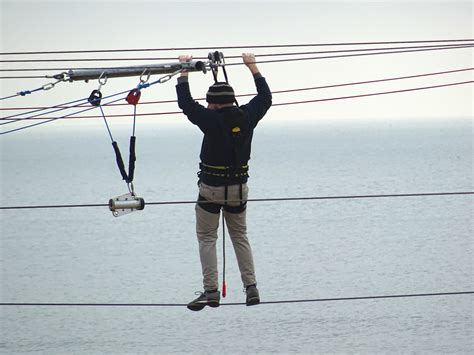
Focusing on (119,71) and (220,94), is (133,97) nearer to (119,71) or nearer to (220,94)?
(119,71)

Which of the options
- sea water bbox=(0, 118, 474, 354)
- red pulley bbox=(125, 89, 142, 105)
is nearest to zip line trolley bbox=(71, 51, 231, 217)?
red pulley bbox=(125, 89, 142, 105)

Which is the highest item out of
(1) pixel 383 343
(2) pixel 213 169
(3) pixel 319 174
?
(3) pixel 319 174

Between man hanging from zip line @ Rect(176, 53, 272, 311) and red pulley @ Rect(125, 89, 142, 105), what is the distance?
0.59 meters

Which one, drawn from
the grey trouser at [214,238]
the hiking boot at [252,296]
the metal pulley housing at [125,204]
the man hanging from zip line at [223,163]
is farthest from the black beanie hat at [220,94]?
the hiking boot at [252,296]

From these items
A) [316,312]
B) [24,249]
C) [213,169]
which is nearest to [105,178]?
[24,249]

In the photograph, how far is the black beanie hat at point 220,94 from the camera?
37.3ft

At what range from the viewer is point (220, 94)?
11.4 metres

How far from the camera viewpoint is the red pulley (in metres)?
11.6

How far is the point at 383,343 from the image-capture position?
51.5 m

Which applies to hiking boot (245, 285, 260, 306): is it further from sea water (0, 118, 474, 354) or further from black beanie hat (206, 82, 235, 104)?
sea water (0, 118, 474, 354)

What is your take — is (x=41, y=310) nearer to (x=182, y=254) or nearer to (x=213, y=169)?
(x=182, y=254)

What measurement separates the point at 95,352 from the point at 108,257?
31.2 meters

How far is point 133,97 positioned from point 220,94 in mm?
1071

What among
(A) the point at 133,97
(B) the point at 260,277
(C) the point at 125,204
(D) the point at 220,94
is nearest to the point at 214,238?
(C) the point at 125,204
